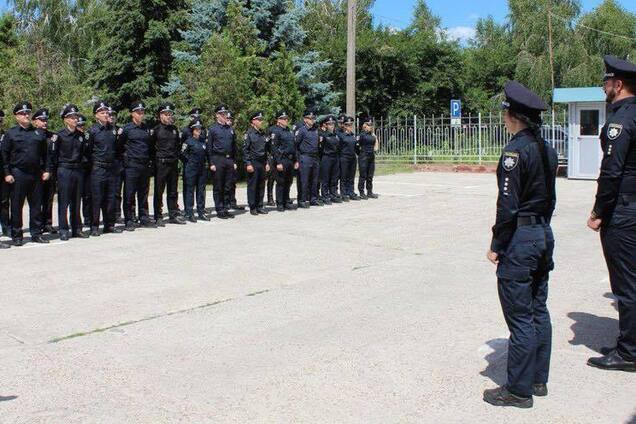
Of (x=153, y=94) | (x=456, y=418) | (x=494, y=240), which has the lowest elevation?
(x=456, y=418)

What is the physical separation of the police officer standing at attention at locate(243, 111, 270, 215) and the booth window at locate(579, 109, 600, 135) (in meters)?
10.7

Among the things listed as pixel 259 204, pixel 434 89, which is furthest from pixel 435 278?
pixel 434 89

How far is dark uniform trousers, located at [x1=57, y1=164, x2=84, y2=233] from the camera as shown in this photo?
10.4 metres

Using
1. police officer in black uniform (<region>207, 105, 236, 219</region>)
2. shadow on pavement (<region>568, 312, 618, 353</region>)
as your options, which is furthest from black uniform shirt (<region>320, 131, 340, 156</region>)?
shadow on pavement (<region>568, 312, 618, 353</region>)

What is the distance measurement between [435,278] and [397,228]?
3.73m

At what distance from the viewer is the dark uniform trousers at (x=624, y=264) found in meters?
4.79

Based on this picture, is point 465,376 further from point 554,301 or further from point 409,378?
point 554,301

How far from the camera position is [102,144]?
430 inches

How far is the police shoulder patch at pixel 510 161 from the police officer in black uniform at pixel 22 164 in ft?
25.5

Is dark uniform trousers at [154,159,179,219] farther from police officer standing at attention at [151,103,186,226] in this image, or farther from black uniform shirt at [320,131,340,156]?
black uniform shirt at [320,131,340,156]

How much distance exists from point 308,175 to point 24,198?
5.82m

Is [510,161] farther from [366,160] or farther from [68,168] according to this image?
[366,160]

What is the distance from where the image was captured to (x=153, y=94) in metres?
26.4

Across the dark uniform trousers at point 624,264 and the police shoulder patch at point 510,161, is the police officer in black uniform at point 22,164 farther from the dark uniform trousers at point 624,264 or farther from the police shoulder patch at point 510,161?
the dark uniform trousers at point 624,264
